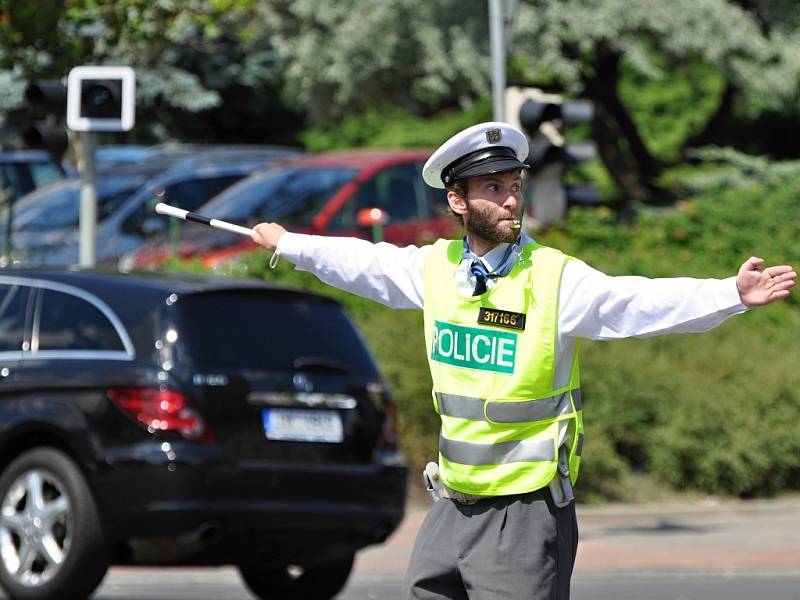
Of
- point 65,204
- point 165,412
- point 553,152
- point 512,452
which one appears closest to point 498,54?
point 553,152

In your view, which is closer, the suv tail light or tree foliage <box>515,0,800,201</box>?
the suv tail light

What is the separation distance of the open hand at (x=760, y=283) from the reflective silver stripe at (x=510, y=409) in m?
0.62

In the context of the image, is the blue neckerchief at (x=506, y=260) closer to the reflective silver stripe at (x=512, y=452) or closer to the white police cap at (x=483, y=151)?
the white police cap at (x=483, y=151)

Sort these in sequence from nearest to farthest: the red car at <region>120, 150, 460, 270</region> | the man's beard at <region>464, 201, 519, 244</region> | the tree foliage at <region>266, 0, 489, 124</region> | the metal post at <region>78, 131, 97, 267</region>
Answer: the man's beard at <region>464, 201, 519, 244</region>
the metal post at <region>78, 131, 97, 267</region>
the red car at <region>120, 150, 460, 270</region>
the tree foliage at <region>266, 0, 489, 124</region>

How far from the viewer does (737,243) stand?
16.9 meters

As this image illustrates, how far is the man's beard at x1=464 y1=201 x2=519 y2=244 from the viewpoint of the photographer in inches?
193

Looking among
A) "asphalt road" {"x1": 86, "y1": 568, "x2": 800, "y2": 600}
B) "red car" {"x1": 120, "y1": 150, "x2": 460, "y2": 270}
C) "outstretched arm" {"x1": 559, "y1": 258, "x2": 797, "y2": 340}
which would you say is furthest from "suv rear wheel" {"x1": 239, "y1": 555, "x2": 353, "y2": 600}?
"red car" {"x1": 120, "y1": 150, "x2": 460, "y2": 270}

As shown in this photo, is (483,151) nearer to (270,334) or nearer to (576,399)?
(576,399)

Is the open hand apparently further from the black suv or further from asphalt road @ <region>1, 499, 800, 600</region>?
asphalt road @ <region>1, 499, 800, 600</region>

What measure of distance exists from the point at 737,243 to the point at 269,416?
9095 mm

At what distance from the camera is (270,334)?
9039 millimetres

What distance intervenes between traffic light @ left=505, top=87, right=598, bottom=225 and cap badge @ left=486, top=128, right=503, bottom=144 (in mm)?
7234

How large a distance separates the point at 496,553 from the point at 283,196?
12277mm

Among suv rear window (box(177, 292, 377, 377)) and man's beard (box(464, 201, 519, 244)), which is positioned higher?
man's beard (box(464, 201, 519, 244))
